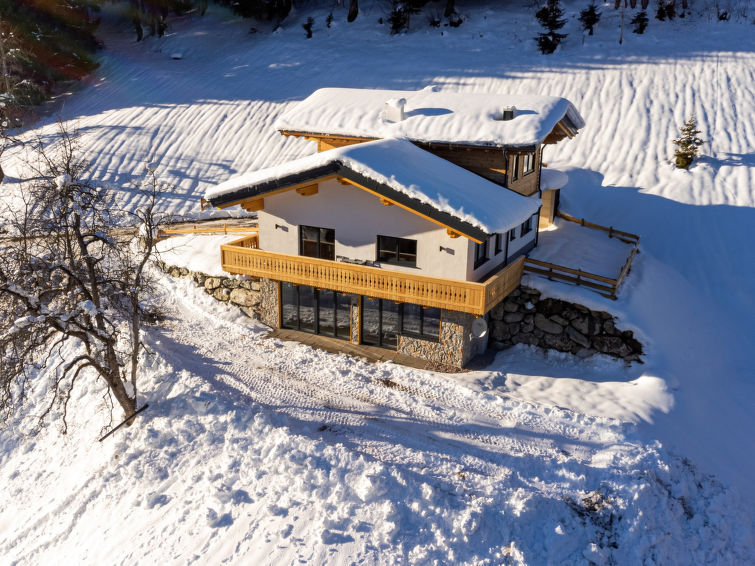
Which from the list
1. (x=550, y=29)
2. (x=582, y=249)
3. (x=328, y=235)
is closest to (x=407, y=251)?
(x=328, y=235)

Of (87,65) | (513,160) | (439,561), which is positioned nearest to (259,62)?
(87,65)

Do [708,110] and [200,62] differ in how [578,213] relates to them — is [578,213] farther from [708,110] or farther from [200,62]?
[200,62]

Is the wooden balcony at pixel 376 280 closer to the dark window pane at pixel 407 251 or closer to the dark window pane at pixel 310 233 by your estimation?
the dark window pane at pixel 407 251

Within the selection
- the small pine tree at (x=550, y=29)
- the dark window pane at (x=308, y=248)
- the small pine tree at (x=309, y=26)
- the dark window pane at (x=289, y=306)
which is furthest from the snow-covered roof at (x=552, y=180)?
the small pine tree at (x=309, y=26)

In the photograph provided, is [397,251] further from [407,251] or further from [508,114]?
[508,114]

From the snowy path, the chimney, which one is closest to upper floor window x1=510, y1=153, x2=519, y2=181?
the chimney

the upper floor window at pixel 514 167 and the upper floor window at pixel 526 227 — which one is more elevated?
the upper floor window at pixel 514 167
